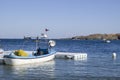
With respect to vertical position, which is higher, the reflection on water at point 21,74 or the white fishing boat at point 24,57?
the white fishing boat at point 24,57

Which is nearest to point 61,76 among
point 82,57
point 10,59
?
point 10,59

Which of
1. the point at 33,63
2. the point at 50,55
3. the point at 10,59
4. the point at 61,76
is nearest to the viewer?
the point at 61,76

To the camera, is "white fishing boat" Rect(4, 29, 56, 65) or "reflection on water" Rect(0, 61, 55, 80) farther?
"white fishing boat" Rect(4, 29, 56, 65)

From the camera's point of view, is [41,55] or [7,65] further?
[41,55]

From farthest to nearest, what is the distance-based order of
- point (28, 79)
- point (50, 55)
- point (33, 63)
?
point (50, 55) < point (33, 63) < point (28, 79)

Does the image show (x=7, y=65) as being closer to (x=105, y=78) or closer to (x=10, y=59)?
(x=10, y=59)

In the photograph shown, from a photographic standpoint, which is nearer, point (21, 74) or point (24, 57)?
point (21, 74)

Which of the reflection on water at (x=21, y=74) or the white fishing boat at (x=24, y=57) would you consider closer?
the reflection on water at (x=21, y=74)

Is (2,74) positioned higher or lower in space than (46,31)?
lower

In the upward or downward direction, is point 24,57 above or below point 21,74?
above

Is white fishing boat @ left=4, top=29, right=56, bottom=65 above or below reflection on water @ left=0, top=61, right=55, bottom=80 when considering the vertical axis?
above

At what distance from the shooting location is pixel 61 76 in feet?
87.6

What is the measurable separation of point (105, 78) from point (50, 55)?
14461mm

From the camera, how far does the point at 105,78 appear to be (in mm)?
26031
